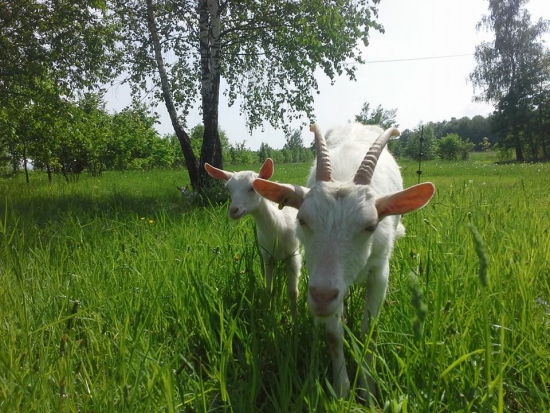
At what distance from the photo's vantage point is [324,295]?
66.9 inches

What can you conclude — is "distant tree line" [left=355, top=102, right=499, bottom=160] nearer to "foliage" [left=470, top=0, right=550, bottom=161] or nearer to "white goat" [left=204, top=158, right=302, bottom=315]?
"foliage" [left=470, top=0, right=550, bottom=161]

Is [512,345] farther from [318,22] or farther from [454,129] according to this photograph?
[454,129]

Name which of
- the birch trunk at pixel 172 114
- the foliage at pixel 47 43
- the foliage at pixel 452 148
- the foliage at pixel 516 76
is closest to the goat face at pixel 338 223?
the birch trunk at pixel 172 114

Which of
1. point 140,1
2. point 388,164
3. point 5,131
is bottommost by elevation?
point 388,164

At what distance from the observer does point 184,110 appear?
11555 millimetres

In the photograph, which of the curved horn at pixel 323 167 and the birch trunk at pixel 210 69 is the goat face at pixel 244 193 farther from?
the birch trunk at pixel 210 69

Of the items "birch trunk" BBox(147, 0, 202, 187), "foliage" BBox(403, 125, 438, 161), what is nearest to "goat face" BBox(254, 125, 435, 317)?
"foliage" BBox(403, 125, 438, 161)

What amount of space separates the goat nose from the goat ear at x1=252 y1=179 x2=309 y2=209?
A: 28.4 inches

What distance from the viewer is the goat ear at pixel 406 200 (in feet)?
6.67

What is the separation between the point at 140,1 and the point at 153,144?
1132 inches

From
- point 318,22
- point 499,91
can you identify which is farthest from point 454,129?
point 318,22

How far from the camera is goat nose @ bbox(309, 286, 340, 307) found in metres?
1.69

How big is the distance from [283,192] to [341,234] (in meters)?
0.56

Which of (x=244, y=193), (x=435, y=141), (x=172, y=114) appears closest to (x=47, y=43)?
(x=172, y=114)
